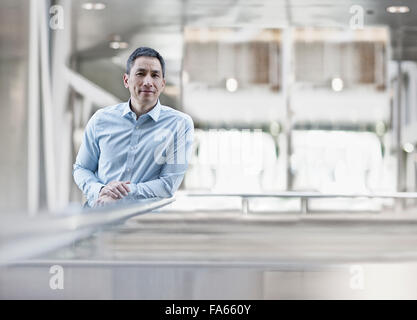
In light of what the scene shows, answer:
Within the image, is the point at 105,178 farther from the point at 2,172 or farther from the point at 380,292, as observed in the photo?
the point at 2,172

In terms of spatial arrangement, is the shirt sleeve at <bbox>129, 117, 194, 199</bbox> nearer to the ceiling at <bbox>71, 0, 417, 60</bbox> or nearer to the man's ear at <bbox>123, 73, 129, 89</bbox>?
the man's ear at <bbox>123, 73, 129, 89</bbox>

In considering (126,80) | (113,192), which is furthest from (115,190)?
(126,80)

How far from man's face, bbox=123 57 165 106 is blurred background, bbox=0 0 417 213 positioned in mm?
31

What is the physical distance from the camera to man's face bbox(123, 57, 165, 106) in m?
0.62

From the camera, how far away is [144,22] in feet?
3.65

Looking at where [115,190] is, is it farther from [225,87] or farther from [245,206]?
[225,87]

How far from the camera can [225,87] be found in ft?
6.40

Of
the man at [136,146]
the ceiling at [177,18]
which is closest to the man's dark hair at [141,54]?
the man at [136,146]

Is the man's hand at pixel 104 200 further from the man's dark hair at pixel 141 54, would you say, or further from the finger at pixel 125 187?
the man's dark hair at pixel 141 54

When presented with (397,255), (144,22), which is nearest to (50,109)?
(144,22)

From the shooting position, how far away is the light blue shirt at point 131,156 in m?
0.62

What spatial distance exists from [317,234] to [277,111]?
1115 millimetres

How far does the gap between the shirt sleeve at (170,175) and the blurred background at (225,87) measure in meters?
0.06
